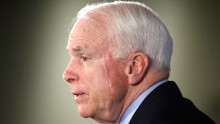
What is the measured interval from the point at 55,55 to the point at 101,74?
181cm

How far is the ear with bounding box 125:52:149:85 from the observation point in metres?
1.03

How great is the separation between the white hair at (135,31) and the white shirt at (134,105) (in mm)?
61

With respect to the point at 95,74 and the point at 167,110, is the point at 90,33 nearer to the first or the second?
the point at 95,74

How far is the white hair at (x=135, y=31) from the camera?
3.34 ft

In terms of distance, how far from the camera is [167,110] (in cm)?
92

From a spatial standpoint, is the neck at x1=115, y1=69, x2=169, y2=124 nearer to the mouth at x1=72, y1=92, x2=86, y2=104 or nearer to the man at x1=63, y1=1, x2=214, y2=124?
the man at x1=63, y1=1, x2=214, y2=124

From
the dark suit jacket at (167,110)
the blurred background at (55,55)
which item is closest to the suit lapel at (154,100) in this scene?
the dark suit jacket at (167,110)

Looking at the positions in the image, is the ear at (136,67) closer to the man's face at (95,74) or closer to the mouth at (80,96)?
the man's face at (95,74)

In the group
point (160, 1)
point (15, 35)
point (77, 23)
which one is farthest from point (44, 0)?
point (77, 23)

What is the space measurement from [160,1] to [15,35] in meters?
1.14

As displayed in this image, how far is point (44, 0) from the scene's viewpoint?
2.89 m

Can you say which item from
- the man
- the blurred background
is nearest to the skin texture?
the man

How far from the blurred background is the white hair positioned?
56.8 inches

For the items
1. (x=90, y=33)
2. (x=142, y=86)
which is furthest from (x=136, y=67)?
(x=90, y=33)
